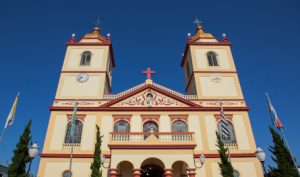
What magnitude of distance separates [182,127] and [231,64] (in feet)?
30.7

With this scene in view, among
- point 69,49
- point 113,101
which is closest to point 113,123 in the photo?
point 113,101

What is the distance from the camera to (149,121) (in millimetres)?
19219

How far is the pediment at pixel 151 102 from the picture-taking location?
65.6 ft

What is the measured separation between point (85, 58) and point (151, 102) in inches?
358

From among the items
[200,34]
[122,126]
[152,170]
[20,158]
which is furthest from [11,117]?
[200,34]

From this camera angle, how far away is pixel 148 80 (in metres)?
21.6

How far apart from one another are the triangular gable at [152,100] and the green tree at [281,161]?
6.94m

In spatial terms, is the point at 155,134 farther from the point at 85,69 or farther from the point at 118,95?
the point at 85,69

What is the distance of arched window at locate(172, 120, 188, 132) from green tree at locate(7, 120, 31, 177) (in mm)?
11740

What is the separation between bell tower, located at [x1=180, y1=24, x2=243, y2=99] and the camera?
829 inches

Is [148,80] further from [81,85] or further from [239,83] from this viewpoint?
[239,83]

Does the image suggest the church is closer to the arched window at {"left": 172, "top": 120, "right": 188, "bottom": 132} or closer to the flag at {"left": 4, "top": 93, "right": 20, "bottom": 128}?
the arched window at {"left": 172, "top": 120, "right": 188, "bottom": 132}

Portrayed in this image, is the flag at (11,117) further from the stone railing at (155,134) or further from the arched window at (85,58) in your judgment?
the arched window at (85,58)

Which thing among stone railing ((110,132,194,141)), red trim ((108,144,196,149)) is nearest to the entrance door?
stone railing ((110,132,194,141))
